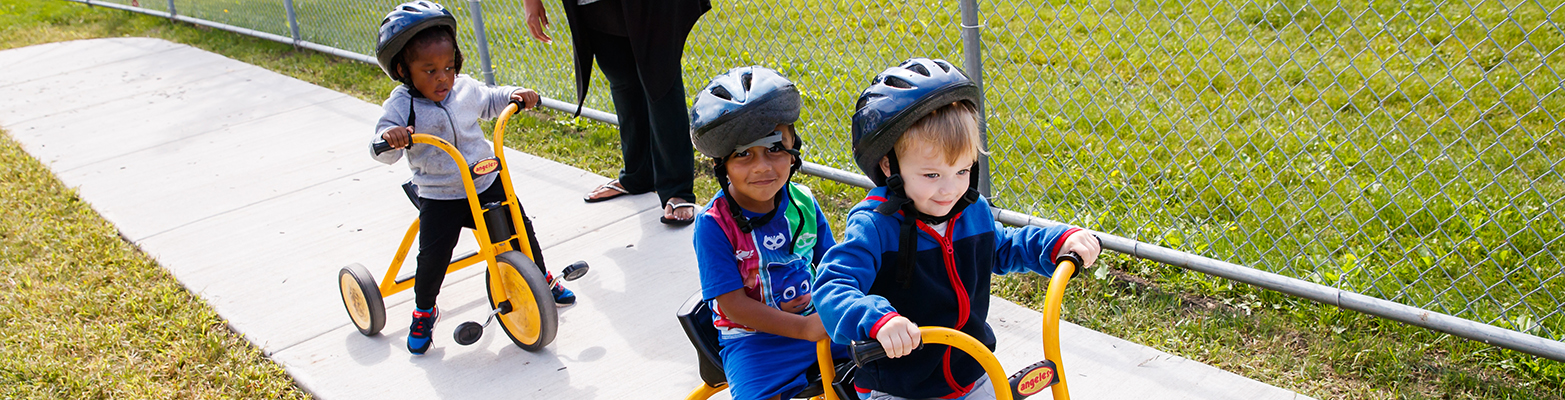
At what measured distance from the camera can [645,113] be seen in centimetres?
470

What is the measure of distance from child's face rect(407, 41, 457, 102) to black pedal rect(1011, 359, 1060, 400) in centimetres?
220

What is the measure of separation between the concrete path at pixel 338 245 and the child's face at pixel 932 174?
1293mm

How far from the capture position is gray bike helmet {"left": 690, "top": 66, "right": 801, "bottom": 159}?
204cm

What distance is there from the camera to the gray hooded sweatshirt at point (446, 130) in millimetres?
3232

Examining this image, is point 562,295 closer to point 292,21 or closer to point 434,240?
point 434,240

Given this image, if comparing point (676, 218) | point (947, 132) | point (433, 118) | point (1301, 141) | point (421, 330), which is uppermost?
point (947, 132)

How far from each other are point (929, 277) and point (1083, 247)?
0.94 feet

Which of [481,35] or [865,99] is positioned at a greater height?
[865,99]

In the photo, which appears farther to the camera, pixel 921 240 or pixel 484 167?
pixel 484 167

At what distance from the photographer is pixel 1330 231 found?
3.80 meters

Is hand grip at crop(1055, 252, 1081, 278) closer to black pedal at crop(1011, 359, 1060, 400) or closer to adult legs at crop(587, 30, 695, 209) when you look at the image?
black pedal at crop(1011, 359, 1060, 400)

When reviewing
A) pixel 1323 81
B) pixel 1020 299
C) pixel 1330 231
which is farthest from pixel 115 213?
pixel 1323 81

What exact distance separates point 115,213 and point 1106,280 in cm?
467

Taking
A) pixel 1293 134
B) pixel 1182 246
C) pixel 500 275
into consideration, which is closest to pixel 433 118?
pixel 500 275
